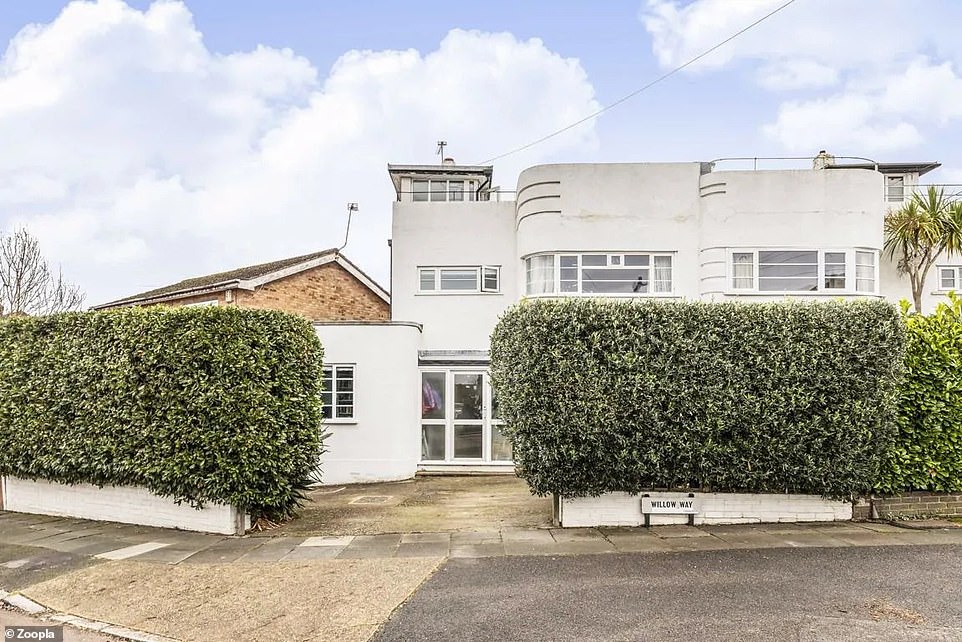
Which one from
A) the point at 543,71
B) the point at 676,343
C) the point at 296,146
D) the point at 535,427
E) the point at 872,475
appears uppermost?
the point at 543,71

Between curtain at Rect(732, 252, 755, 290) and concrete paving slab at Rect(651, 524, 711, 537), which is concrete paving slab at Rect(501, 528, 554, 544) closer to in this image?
concrete paving slab at Rect(651, 524, 711, 537)

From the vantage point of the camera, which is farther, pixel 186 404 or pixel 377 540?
pixel 186 404

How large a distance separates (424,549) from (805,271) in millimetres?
10497

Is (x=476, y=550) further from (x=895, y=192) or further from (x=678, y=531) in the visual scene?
(x=895, y=192)

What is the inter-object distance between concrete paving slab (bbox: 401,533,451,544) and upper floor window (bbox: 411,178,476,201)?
10.3 metres

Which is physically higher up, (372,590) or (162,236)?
(162,236)

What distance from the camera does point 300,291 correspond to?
60.1ft

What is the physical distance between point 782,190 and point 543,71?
5814 millimetres

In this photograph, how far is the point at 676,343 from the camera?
831cm

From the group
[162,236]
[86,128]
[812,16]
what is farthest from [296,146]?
[812,16]

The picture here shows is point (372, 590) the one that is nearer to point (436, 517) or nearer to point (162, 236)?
point (436, 517)

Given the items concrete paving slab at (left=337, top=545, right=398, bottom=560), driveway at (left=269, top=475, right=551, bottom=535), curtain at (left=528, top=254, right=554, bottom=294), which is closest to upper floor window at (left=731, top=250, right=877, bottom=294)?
curtain at (left=528, top=254, right=554, bottom=294)

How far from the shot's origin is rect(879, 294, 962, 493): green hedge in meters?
8.44

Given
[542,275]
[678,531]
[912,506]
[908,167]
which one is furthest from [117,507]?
[908,167]
